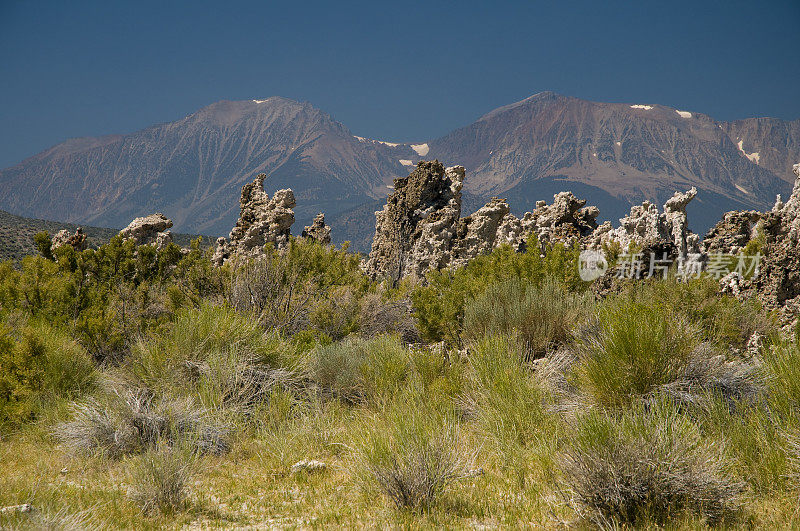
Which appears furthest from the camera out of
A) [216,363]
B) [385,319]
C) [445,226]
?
[445,226]

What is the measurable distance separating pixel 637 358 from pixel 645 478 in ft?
5.05

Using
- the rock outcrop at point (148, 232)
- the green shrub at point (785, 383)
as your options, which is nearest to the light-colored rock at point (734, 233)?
the green shrub at point (785, 383)

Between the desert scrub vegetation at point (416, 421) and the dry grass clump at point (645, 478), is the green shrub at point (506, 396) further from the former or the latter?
the dry grass clump at point (645, 478)

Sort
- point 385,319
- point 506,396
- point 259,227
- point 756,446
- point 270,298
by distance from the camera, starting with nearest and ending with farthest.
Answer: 1. point 756,446
2. point 506,396
3. point 270,298
4. point 385,319
5. point 259,227

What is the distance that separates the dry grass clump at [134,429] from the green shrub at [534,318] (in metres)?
4.02

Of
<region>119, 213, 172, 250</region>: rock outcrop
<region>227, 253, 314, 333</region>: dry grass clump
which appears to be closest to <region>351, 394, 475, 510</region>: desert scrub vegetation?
<region>227, 253, 314, 333</region>: dry grass clump

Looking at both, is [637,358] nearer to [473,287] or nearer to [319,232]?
[473,287]

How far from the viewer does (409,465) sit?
3.73 meters

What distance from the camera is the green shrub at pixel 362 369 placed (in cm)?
631

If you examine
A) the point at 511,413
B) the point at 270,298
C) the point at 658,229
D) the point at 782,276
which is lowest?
the point at 511,413

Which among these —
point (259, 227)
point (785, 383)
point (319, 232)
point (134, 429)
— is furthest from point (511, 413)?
point (319, 232)

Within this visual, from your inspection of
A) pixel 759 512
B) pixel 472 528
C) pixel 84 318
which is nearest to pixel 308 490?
pixel 472 528

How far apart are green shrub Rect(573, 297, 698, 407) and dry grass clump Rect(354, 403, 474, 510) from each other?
5.23ft

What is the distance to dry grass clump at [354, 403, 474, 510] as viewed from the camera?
3.69 m
